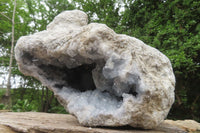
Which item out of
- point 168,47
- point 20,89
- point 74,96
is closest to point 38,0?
point 20,89

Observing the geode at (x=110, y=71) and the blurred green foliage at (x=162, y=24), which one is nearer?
the geode at (x=110, y=71)

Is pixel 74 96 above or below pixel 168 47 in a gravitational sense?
below

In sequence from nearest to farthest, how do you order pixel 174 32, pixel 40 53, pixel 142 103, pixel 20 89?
1. pixel 142 103
2. pixel 40 53
3. pixel 174 32
4. pixel 20 89

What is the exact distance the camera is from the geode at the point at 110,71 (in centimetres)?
216

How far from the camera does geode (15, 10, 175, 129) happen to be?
2160 mm

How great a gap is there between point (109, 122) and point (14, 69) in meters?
11.6

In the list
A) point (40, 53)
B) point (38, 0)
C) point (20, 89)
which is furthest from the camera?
point (20, 89)

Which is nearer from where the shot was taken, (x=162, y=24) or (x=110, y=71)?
(x=110, y=71)

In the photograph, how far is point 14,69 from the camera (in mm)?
11953

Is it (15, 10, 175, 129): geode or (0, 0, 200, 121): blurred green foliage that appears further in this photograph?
(0, 0, 200, 121): blurred green foliage

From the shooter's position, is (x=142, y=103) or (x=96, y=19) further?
(x=96, y=19)

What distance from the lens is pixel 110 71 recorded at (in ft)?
7.48

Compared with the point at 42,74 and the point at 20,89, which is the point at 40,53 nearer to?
the point at 42,74

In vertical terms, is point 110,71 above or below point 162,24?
below
